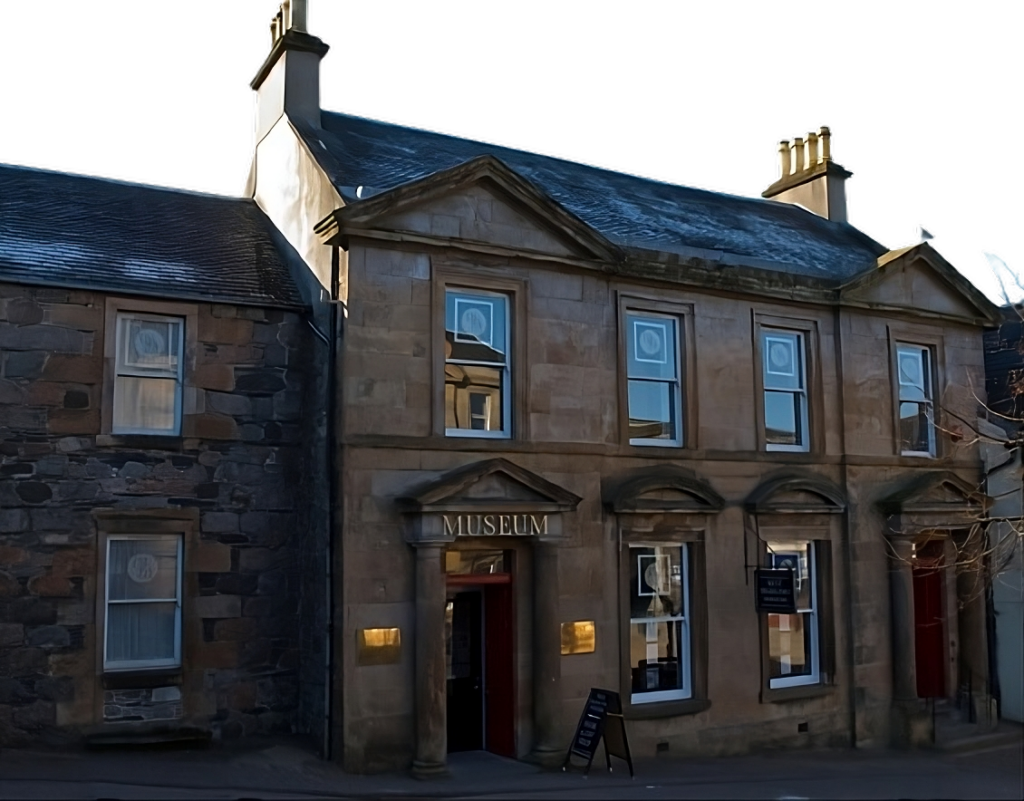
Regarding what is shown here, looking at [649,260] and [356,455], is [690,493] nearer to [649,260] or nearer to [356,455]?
[649,260]

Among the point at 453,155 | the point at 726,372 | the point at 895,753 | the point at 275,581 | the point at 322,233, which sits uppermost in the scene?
the point at 453,155

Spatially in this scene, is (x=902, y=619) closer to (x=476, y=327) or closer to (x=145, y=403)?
(x=476, y=327)

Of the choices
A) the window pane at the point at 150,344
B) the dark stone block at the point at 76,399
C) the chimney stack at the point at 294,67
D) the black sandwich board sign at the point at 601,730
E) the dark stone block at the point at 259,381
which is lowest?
the black sandwich board sign at the point at 601,730

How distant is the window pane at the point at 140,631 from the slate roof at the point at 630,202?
5.92 meters

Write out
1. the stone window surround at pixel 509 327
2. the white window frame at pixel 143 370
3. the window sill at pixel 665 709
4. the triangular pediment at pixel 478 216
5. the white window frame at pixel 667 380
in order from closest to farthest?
the triangular pediment at pixel 478 216
the white window frame at pixel 143 370
the stone window surround at pixel 509 327
the window sill at pixel 665 709
the white window frame at pixel 667 380

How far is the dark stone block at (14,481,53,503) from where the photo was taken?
13.5 meters

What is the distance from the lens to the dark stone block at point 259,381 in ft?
48.8

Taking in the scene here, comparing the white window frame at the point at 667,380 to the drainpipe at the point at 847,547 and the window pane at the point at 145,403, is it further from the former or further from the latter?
the window pane at the point at 145,403

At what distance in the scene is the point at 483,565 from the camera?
1495 centimetres

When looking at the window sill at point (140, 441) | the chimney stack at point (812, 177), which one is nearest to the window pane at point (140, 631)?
the window sill at point (140, 441)

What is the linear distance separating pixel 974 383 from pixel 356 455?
39.6 ft

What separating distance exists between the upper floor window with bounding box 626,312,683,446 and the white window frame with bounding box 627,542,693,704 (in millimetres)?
1581

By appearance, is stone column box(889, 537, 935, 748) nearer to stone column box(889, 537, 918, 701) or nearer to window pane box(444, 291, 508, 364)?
stone column box(889, 537, 918, 701)

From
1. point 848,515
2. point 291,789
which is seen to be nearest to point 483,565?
point 291,789
